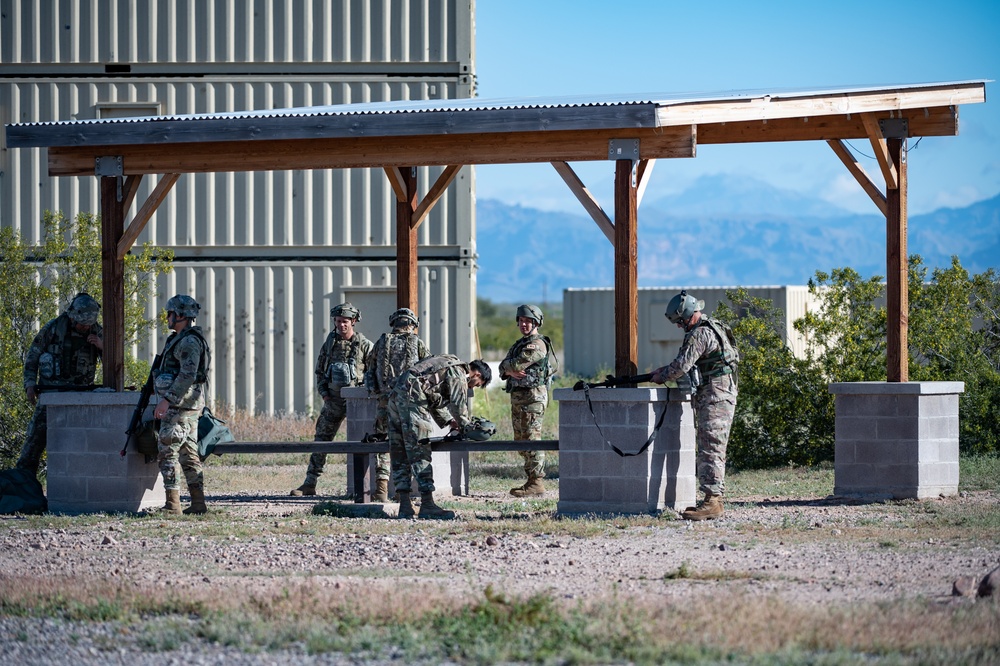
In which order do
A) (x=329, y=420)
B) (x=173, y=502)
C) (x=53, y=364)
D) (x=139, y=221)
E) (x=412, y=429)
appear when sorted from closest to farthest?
(x=412, y=429), (x=173, y=502), (x=139, y=221), (x=53, y=364), (x=329, y=420)

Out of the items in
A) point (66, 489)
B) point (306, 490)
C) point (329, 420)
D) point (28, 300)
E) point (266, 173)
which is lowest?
point (306, 490)

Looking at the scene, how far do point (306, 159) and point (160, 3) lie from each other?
9.99m

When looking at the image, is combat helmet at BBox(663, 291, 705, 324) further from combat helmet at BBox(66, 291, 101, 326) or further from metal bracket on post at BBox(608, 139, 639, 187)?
combat helmet at BBox(66, 291, 101, 326)

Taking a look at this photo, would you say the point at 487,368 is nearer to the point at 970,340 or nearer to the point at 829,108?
the point at 829,108

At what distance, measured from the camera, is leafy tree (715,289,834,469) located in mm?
16469

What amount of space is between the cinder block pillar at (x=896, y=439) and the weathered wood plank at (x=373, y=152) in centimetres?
313

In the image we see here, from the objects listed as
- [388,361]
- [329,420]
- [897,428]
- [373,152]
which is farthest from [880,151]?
[329,420]

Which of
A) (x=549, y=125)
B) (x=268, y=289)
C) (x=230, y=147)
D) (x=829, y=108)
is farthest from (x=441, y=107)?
(x=268, y=289)

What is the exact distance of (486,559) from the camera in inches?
379

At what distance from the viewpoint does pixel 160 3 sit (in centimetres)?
2141

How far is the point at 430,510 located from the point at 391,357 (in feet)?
5.86

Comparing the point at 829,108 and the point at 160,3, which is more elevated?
the point at 160,3

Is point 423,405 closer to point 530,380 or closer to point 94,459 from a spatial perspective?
point 530,380

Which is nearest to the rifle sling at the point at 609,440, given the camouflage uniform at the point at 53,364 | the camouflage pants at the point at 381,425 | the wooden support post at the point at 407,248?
the camouflage pants at the point at 381,425
